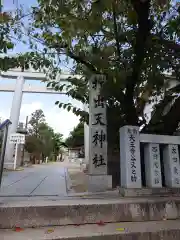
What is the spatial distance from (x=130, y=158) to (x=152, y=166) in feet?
1.33

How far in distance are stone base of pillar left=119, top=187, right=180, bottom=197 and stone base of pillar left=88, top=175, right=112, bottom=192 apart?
49 centimetres

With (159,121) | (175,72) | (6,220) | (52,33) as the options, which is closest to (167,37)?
(175,72)

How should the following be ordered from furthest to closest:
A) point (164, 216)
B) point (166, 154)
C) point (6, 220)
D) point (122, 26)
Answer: point (122, 26) < point (166, 154) < point (164, 216) < point (6, 220)

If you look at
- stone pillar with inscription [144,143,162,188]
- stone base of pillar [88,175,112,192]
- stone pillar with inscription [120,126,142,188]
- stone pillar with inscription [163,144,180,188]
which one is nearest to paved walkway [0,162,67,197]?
stone base of pillar [88,175,112,192]

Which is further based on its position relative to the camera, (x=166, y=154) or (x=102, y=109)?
(x=102, y=109)

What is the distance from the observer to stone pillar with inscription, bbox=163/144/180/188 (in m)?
2.88

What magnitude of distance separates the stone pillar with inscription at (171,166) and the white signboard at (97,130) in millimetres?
1077

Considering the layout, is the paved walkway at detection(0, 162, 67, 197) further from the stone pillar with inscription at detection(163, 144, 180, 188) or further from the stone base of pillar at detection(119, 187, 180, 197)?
the stone pillar with inscription at detection(163, 144, 180, 188)

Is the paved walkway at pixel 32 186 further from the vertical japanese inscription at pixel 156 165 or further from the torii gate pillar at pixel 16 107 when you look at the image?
the torii gate pillar at pixel 16 107

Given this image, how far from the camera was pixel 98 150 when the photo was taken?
3.45 meters

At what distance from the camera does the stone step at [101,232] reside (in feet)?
5.60

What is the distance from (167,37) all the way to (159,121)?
1697 mm

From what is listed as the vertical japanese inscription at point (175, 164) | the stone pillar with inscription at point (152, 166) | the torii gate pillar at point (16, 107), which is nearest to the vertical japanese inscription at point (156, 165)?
the stone pillar with inscription at point (152, 166)

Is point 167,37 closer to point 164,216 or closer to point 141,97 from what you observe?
point 141,97
